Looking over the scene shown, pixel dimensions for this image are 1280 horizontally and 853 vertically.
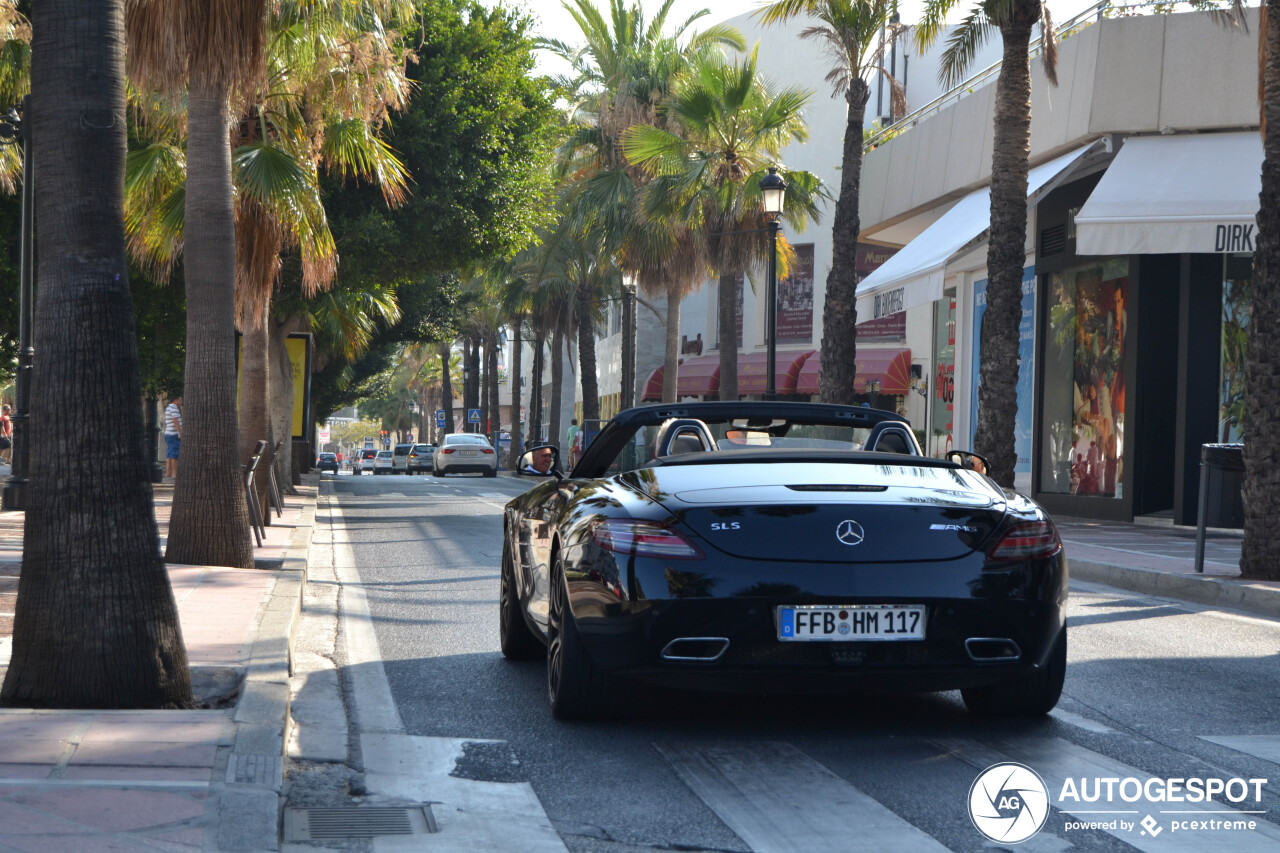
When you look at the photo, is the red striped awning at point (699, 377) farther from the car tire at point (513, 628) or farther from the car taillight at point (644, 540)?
the car taillight at point (644, 540)

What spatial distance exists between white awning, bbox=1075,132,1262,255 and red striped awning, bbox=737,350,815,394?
2879 centimetres

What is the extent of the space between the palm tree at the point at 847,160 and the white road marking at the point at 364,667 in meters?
11.9

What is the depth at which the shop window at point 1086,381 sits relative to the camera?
20953mm

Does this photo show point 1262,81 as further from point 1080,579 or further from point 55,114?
point 55,114

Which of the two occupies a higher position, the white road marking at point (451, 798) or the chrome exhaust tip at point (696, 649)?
the chrome exhaust tip at point (696, 649)

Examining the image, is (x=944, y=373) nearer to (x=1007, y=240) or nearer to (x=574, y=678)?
(x=1007, y=240)

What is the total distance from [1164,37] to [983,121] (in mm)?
3765

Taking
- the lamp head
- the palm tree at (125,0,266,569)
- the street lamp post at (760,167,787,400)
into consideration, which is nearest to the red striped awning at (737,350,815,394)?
the street lamp post at (760,167,787,400)

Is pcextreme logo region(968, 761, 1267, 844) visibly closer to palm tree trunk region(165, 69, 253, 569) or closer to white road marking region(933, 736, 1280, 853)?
white road marking region(933, 736, 1280, 853)

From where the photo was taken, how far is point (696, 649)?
5.04 m

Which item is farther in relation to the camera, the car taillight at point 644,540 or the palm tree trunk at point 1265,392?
the palm tree trunk at point 1265,392

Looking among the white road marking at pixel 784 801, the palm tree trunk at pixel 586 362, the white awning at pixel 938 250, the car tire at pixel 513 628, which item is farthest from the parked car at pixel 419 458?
the white road marking at pixel 784 801

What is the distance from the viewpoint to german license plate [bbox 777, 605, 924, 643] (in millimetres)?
5008

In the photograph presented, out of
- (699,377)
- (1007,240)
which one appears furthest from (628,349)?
(1007,240)
